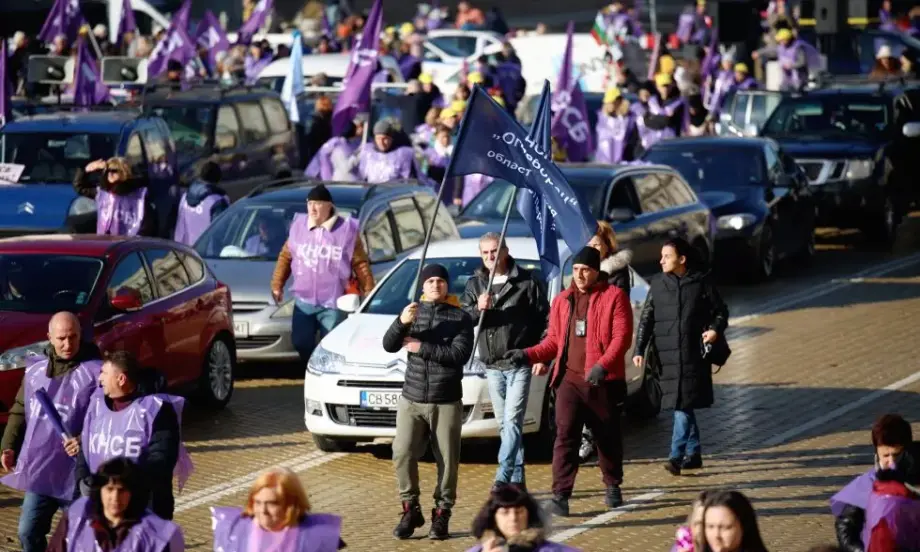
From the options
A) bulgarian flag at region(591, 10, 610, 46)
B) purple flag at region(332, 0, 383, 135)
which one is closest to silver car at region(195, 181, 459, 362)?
purple flag at region(332, 0, 383, 135)

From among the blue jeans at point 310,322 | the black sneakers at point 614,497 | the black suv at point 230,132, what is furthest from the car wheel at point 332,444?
the black suv at point 230,132

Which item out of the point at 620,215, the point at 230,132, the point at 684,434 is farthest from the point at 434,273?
the point at 230,132

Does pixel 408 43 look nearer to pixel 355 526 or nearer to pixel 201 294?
pixel 201 294

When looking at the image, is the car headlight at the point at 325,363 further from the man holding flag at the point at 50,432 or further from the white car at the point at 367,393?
the man holding flag at the point at 50,432

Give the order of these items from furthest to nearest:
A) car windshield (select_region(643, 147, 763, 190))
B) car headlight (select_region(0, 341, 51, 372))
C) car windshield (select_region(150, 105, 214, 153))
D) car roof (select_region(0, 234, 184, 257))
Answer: car windshield (select_region(150, 105, 214, 153)) → car windshield (select_region(643, 147, 763, 190)) → car roof (select_region(0, 234, 184, 257)) → car headlight (select_region(0, 341, 51, 372))

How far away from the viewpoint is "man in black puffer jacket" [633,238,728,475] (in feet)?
44.0

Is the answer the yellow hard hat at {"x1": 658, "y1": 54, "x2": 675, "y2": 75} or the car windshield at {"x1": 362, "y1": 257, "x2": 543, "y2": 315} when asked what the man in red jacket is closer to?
the car windshield at {"x1": 362, "y1": 257, "x2": 543, "y2": 315}

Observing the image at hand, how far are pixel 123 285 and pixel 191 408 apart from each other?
1664 millimetres

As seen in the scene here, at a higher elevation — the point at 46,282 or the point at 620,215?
the point at 46,282

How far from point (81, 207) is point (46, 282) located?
19.9 feet

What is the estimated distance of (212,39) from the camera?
3625 cm

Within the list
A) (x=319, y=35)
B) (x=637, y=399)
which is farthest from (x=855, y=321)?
(x=319, y=35)

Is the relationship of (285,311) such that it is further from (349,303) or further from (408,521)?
(408,521)

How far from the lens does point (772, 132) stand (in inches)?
1087
